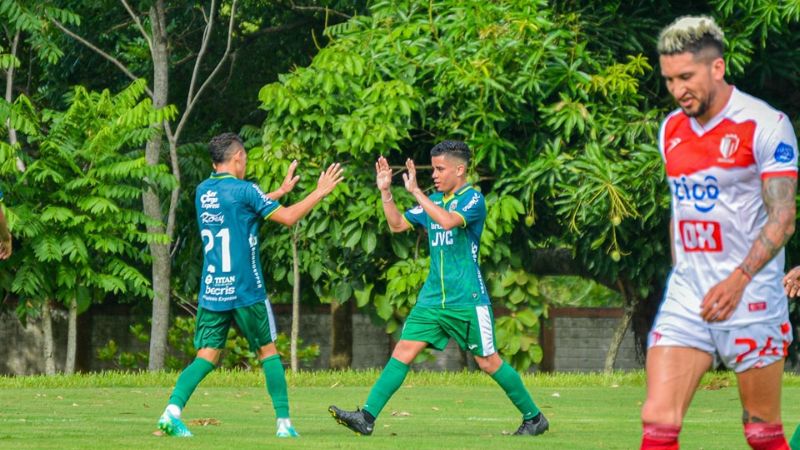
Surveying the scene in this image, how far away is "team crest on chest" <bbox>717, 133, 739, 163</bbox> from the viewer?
19.3ft

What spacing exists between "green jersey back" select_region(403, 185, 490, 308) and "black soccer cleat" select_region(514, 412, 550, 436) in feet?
2.92

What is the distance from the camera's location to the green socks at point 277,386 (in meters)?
10.0

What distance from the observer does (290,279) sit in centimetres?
1992

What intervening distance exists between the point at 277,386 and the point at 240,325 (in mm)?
482

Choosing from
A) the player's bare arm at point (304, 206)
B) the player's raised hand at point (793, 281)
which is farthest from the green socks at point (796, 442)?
the player's bare arm at point (304, 206)

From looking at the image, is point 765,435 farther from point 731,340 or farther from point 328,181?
point 328,181

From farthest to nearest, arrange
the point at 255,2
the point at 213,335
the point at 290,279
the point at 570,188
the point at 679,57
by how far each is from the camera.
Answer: the point at 255,2 < the point at 290,279 < the point at 570,188 < the point at 213,335 < the point at 679,57

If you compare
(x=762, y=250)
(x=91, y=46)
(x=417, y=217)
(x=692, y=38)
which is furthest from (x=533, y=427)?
(x=91, y=46)

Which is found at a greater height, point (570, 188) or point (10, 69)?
point (10, 69)

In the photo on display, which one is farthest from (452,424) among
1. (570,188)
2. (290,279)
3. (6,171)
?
(6,171)

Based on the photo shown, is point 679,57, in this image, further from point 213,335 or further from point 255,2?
point 255,2

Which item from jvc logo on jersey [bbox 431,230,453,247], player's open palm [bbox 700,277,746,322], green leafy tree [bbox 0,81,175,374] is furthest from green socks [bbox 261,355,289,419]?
green leafy tree [bbox 0,81,175,374]

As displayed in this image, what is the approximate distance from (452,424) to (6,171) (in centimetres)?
985

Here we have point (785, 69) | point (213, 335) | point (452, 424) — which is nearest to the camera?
point (213, 335)
